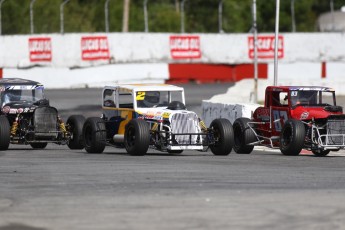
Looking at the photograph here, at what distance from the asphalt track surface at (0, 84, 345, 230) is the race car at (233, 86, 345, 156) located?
0.38 m

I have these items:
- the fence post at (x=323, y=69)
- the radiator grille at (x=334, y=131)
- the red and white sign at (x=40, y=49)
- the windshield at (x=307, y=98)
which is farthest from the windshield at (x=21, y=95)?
the fence post at (x=323, y=69)

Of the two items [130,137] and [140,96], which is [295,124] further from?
[140,96]

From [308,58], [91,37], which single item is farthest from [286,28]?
[91,37]

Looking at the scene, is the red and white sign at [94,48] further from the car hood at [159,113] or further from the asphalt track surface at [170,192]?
the asphalt track surface at [170,192]

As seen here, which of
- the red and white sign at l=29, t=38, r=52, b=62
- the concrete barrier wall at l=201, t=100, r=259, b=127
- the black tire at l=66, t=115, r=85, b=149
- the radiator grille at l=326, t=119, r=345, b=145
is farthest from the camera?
the red and white sign at l=29, t=38, r=52, b=62

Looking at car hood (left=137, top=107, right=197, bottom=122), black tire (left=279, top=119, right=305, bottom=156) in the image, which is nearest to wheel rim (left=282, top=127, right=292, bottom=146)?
black tire (left=279, top=119, right=305, bottom=156)

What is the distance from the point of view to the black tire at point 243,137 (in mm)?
23641

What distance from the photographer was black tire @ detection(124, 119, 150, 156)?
70.6 feet

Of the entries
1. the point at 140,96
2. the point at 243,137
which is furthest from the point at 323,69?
the point at 140,96

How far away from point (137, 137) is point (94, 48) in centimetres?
2921

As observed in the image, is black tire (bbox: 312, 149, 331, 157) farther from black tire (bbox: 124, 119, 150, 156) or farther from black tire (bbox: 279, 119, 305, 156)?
black tire (bbox: 124, 119, 150, 156)

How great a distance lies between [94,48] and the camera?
165ft

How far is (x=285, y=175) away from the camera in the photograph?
57.8 feet

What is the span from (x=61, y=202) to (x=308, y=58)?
1697 inches
